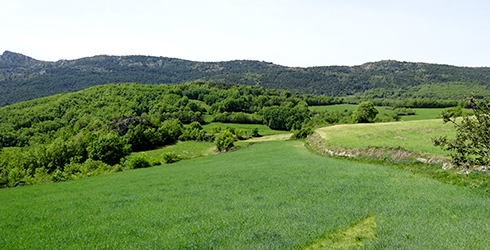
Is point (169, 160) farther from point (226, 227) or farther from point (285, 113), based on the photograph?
point (285, 113)

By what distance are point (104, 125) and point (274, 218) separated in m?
132

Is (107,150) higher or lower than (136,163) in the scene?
lower

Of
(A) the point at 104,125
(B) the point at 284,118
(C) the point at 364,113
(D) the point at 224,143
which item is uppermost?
(C) the point at 364,113

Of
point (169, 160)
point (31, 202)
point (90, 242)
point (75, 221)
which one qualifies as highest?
point (90, 242)

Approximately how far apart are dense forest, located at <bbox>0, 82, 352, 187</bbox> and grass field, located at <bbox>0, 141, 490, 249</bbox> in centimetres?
4089

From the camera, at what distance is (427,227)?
10.6m

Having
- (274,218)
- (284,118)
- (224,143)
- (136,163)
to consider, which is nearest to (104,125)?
(224,143)

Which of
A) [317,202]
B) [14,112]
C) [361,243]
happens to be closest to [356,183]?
[317,202]

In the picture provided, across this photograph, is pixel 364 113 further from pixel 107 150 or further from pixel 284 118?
pixel 107 150

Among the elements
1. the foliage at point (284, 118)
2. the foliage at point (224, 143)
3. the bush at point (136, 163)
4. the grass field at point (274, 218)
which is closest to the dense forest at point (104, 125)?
the foliage at point (284, 118)

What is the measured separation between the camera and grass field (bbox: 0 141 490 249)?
34.1 ft

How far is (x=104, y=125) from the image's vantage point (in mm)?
122500

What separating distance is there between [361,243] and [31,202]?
2889 centimetres

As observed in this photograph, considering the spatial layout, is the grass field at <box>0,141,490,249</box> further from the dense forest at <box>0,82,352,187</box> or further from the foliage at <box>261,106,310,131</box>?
the foliage at <box>261,106,310,131</box>
